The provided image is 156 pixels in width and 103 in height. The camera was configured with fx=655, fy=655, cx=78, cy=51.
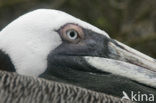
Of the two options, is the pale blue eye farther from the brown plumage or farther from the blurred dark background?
the blurred dark background

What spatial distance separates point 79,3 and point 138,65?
6149 millimetres

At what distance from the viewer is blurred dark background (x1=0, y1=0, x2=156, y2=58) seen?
10539mm

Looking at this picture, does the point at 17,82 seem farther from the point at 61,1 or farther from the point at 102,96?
the point at 61,1

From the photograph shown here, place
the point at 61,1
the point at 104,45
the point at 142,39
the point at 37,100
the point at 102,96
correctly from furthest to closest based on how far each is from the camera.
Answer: the point at 61,1 → the point at 142,39 → the point at 104,45 → the point at 102,96 → the point at 37,100

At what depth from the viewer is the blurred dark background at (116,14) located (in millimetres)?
10539

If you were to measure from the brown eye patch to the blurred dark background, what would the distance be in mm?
5127

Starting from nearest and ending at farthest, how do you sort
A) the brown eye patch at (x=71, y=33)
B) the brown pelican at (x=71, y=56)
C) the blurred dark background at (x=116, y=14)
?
the brown pelican at (x=71, y=56)
the brown eye patch at (x=71, y=33)
the blurred dark background at (x=116, y=14)

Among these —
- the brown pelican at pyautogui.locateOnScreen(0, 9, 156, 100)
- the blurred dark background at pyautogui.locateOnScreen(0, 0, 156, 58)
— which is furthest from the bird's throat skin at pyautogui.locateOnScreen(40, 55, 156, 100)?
the blurred dark background at pyautogui.locateOnScreen(0, 0, 156, 58)

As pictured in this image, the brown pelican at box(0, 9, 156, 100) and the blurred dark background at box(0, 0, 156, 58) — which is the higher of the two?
the blurred dark background at box(0, 0, 156, 58)

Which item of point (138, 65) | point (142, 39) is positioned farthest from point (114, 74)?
point (142, 39)

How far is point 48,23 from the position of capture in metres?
5.26

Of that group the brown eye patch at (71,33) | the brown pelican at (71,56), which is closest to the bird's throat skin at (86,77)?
the brown pelican at (71,56)

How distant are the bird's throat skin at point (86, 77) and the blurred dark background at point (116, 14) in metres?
5.19

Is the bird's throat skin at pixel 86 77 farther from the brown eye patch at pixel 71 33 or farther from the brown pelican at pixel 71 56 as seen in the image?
the brown eye patch at pixel 71 33
